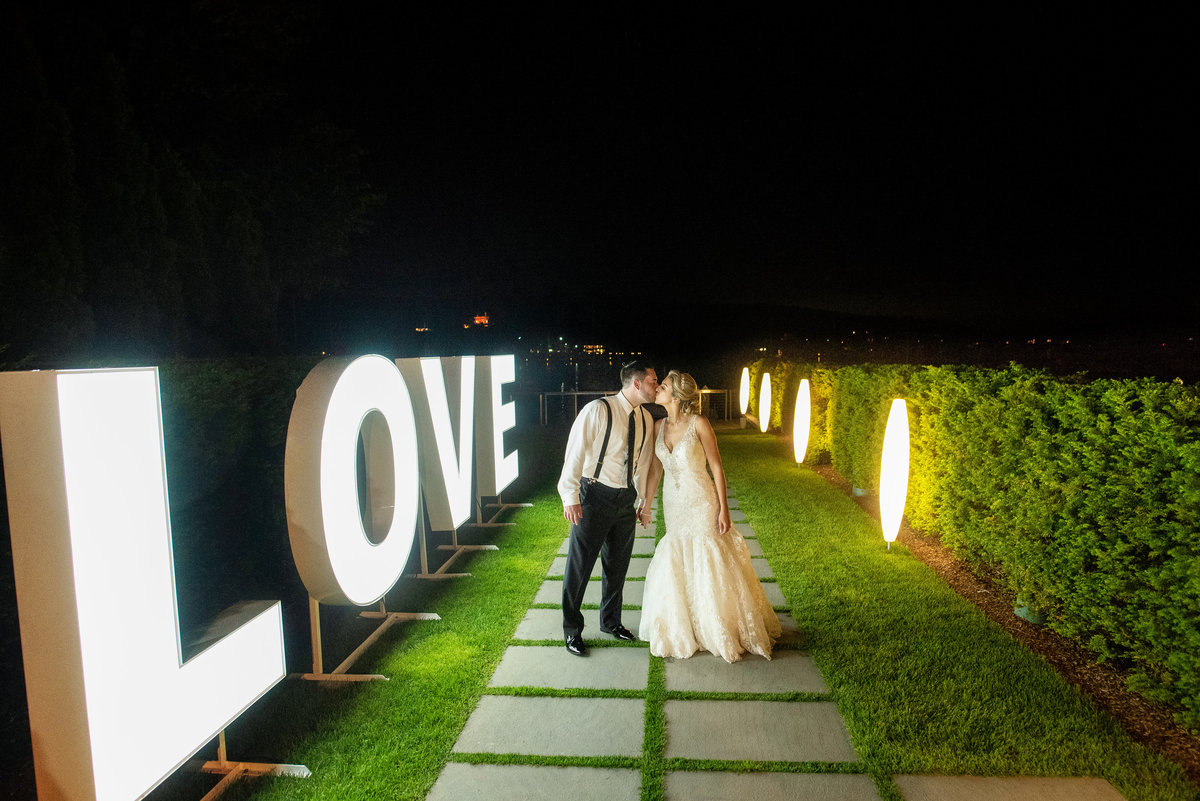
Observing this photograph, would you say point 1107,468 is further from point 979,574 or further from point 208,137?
point 208,137

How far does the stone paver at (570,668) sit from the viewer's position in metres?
4.40

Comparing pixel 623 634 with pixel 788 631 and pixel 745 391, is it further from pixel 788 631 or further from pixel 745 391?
pixel 745 391

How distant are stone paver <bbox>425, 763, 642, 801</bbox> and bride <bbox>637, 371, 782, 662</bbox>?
1406mm

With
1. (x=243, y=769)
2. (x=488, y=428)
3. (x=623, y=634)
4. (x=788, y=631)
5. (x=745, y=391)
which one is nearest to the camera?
(x=243, y=769)

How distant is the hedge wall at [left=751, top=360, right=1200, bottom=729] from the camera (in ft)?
11.8

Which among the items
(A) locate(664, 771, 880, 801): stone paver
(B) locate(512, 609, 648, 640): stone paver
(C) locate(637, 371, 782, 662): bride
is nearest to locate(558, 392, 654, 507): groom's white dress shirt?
(C) locate(637, 371, 782, 662): bride

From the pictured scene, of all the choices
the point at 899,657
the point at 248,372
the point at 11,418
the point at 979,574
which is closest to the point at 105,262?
the point at 248,372

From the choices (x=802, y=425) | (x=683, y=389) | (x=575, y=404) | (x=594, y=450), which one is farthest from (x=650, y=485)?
(x=575, y=404)

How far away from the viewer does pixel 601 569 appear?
6.55m

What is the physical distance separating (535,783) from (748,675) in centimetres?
170

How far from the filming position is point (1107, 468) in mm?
4203

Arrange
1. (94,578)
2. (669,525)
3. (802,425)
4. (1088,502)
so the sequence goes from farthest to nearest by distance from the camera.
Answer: (802,425)
(669,525)
(1088,502)
(94,578)

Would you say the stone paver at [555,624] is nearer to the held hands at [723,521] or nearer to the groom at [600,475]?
the groom at [600,475]

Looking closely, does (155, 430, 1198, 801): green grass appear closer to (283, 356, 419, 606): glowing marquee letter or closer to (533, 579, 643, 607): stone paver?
(533, 579, 643, 607): stone paver
